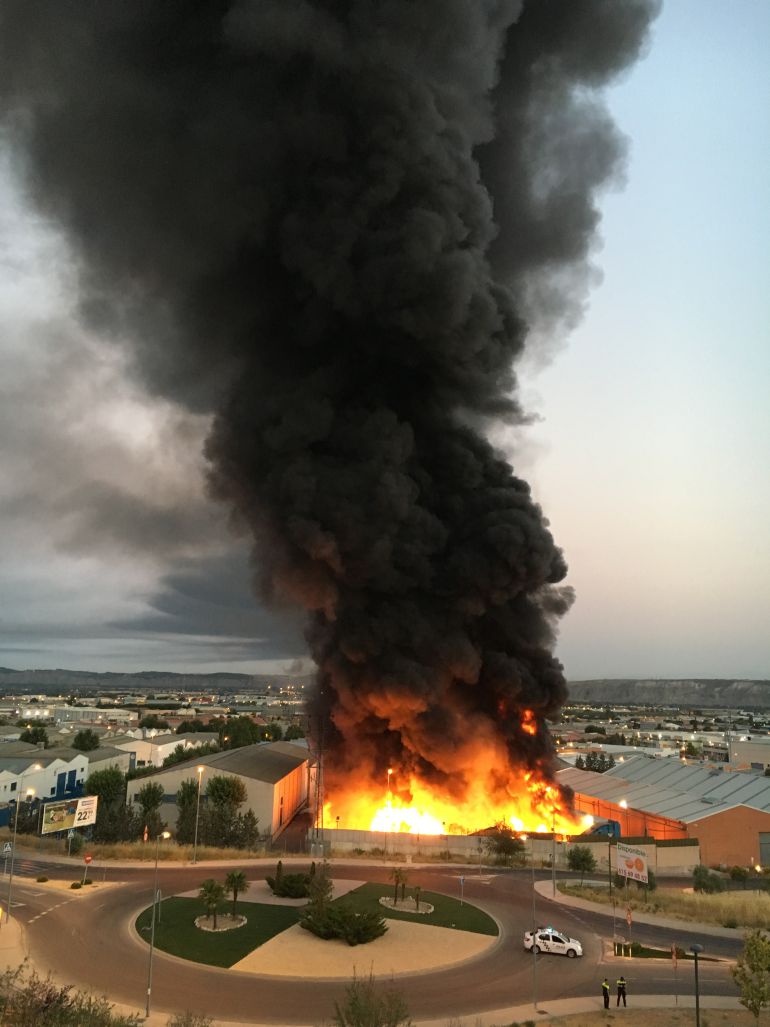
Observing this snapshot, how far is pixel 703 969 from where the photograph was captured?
87.9 feet

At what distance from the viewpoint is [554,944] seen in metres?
28.2

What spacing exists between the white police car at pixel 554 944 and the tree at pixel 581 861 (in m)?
15.9

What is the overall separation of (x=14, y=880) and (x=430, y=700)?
24.9 m

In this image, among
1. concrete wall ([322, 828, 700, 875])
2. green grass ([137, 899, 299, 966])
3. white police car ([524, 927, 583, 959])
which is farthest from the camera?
concrete wall ([322, 828, 700, 875])

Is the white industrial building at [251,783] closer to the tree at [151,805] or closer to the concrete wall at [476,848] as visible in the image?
the tree at [151,805]

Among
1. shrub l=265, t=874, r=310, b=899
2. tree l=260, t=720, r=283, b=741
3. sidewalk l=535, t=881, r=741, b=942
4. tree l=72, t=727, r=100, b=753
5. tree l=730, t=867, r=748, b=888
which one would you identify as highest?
shrub l=265, t=874, r=310, b=899

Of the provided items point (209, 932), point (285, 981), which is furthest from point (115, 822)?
point (285, 981)

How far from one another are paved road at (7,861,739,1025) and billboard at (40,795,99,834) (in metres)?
5.19

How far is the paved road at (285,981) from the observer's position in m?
22.7

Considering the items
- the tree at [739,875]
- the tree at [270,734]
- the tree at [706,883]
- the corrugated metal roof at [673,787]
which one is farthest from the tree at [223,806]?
the tree at [270,734]

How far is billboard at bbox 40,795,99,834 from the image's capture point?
4066cm

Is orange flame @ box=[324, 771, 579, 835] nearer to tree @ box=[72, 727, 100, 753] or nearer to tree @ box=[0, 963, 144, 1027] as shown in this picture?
tree @ box=[0, 963, 144, 1027]

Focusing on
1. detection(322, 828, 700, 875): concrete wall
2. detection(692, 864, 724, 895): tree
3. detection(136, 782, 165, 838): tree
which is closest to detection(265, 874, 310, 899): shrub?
detection(322, 828, 700, 875): concrete wall

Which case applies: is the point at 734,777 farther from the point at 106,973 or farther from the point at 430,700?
the point at 106,973
